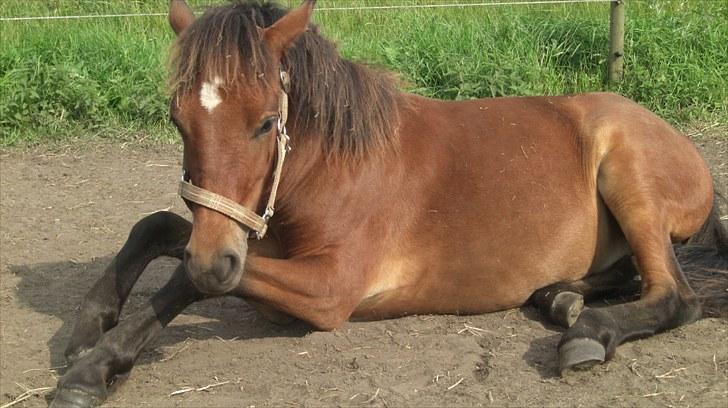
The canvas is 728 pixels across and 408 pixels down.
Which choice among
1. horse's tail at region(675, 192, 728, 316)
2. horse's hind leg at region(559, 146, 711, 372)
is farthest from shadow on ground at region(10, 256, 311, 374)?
horse's tail at region(675, 192, 728, 316)

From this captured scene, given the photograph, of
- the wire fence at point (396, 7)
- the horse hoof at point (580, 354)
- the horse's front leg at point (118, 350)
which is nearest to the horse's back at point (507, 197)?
the horse hoof at point (580, 354)

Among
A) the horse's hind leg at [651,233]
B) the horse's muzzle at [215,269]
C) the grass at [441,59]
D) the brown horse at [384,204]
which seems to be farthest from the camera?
the grass at [441,59]

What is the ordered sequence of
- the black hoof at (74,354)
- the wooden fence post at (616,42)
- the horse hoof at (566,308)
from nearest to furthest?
1. the black hoof at (74,354)
2. the horse hoof at (566,308)
3. the wooden fence post at (616,42)

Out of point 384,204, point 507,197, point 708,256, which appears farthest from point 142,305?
point 708,256

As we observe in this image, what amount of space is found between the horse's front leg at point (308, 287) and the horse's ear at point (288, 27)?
888mm

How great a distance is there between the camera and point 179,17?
173 inches

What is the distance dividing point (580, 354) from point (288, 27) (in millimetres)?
1759

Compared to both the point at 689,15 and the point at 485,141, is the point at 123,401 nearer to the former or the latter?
the point at 485,141

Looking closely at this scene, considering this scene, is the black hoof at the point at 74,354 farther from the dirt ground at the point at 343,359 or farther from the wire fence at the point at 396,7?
the wire fence at the point at 396,7

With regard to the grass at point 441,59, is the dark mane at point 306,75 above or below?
above

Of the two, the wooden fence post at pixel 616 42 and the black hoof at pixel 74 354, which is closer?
the black hoof at pixel 74 354

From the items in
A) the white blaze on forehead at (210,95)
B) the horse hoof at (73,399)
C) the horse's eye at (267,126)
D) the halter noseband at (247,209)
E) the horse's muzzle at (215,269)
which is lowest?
the horse hoof at (73,399)

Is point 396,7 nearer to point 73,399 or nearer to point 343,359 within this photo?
point 343,359

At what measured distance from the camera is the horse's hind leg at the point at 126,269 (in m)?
4.50
